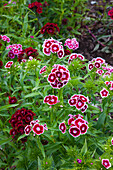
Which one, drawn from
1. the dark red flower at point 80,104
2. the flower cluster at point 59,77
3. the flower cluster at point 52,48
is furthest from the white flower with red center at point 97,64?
the flower cluster at point 59,77

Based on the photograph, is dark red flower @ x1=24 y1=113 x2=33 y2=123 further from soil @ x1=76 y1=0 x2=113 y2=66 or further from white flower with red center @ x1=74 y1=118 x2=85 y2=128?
soil @ x1=76 y1=0 x2=113 y2=66

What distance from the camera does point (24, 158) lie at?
7.73 ft

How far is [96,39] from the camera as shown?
5.10m

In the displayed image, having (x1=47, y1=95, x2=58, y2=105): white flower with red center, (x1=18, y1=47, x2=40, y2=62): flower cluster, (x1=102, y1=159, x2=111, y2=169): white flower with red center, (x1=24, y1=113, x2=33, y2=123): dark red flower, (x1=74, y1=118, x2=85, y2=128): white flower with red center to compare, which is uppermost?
(x1=18, y1=47, x2=40, y2=62): flower cluster

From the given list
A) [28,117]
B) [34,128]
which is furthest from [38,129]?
[28,117]

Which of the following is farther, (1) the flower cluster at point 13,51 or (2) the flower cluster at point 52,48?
(1) the flower cluster at point 13,51

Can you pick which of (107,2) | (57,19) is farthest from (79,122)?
(107,2)

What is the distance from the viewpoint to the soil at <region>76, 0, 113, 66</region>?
488 centimetres

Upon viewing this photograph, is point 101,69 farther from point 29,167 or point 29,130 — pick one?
point 29,167

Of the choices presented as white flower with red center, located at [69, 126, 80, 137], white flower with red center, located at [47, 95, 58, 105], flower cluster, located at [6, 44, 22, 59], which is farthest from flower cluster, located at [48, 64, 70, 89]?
flower cluster, located at [6, 44, 22, 59]

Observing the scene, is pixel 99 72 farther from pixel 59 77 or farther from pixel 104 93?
pixel 59 77

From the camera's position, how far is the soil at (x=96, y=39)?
4.88 metres

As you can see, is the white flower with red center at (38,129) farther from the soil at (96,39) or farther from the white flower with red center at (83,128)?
the soil at (96,39)

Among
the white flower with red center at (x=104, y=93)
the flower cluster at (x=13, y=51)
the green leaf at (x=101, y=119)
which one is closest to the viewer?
the white flower with red center at (x=104, y=93)
